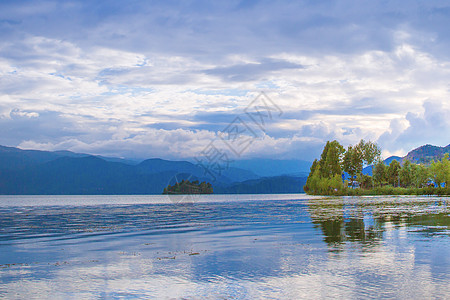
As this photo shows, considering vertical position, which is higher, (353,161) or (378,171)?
(353,161)

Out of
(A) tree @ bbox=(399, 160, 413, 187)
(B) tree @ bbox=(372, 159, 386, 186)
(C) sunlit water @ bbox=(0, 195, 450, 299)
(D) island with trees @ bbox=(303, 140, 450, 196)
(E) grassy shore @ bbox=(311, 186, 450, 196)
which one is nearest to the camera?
(C) sunlit water @ bbox=(0, 195, 450, 299)

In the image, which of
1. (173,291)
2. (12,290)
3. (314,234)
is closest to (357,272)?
(173,291)

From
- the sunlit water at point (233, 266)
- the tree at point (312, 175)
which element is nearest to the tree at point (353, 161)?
the tree at point (312, 175)

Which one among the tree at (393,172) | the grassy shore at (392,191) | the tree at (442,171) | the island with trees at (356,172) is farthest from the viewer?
the tree at (393,172)

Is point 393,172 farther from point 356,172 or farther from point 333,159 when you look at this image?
point 333,159

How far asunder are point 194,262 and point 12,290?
6683 millimetres

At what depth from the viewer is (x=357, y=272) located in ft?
46.9

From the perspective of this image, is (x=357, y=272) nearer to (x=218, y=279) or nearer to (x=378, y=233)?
(x=218, y=279)

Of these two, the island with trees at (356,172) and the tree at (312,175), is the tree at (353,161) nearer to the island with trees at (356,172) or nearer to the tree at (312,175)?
the island with trees at (356,172)

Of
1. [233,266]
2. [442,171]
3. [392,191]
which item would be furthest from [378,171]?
[233,266]

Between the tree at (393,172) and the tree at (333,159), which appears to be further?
the tree at (393,172)

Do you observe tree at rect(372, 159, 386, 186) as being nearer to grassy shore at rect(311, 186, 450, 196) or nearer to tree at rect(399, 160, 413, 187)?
tree at rect(399, 160, 413, 187)

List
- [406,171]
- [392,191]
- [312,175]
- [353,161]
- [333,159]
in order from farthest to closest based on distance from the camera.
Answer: [312,175], [406,171], [353,161], [333,159], [392,191]

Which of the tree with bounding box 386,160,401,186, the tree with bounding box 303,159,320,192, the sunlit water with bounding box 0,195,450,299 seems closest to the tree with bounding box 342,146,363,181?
the tree with bounding box 303,159,320,192
